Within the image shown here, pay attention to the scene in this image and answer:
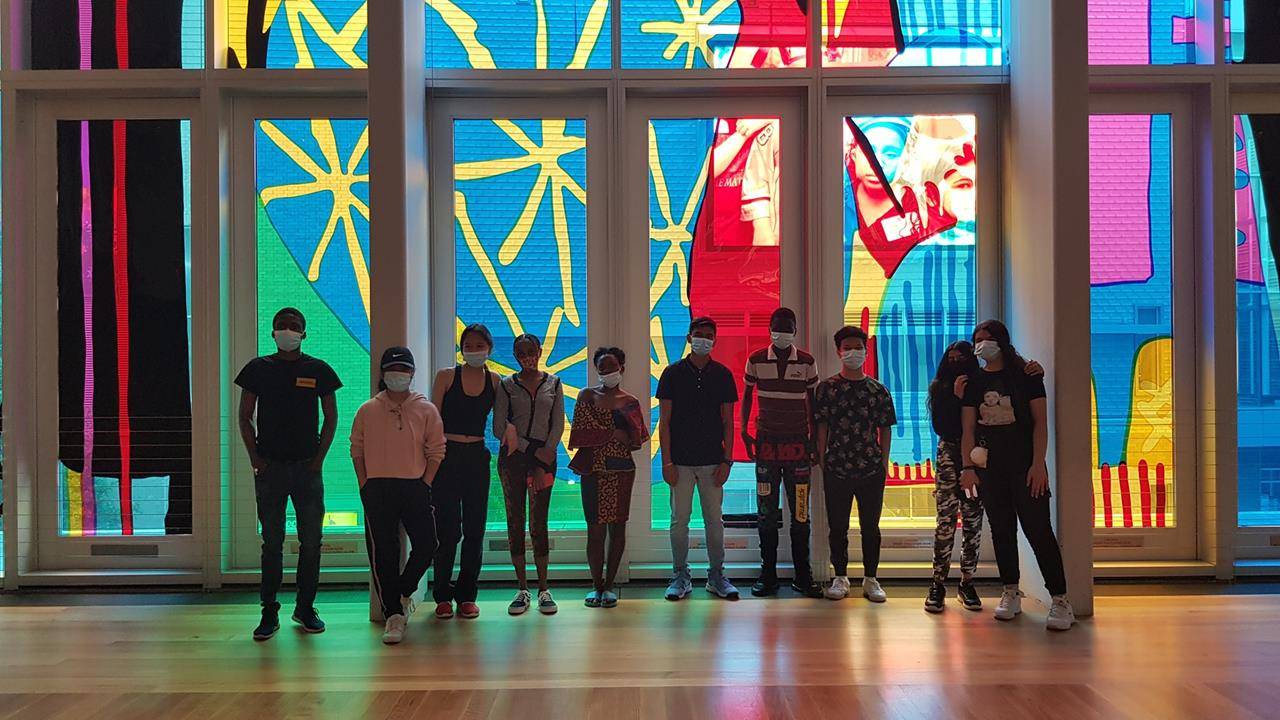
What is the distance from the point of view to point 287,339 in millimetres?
4332

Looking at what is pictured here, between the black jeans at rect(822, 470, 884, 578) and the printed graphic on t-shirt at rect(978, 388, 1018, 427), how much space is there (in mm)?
734

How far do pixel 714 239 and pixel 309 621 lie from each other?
3.21m

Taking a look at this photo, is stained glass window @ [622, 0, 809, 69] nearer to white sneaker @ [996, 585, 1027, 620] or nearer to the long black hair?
the long black hair

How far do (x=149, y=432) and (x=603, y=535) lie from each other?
9.78ft

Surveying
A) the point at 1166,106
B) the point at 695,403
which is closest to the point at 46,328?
the point at 695,403

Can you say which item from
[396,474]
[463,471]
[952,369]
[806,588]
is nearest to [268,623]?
[396,474]

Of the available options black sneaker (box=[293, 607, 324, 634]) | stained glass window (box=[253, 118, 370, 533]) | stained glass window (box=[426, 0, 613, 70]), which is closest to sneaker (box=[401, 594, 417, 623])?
black sneaker (box=[293, 607, 324, 634])

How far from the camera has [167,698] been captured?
347cm

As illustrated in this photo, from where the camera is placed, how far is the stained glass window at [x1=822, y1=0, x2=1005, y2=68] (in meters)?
5.59

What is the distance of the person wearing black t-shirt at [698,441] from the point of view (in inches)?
197

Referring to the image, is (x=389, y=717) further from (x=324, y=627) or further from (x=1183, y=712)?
(x=1183, y=712)

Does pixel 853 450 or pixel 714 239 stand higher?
pixel 714 239

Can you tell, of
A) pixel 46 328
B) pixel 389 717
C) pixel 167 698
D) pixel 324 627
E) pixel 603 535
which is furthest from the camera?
pixel 46 328

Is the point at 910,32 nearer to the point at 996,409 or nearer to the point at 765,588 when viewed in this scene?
the point at 996,409
